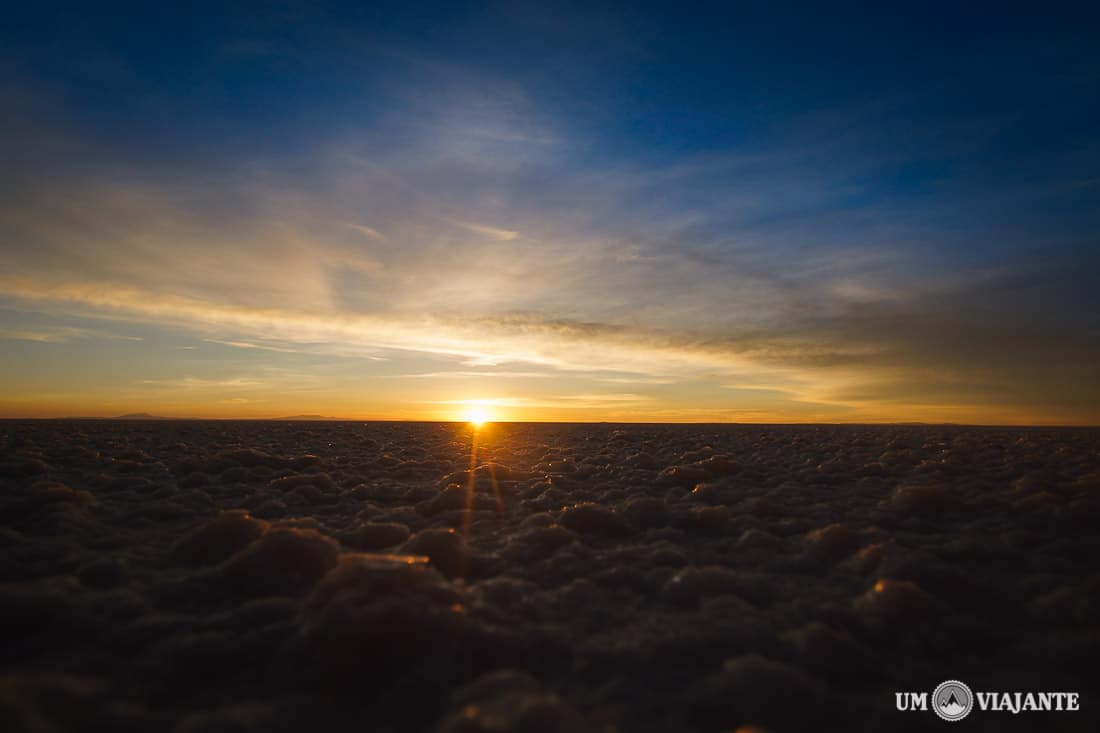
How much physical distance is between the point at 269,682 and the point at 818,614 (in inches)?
163

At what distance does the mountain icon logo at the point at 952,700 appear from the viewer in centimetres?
293

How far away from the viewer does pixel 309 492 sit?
883cm

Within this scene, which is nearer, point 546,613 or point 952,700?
point 952,700

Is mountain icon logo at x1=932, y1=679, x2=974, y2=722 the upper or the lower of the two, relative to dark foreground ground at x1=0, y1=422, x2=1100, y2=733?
lower

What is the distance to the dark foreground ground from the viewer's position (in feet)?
→ 9.33

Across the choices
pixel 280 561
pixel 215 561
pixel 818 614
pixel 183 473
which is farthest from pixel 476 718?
pixel 183 473

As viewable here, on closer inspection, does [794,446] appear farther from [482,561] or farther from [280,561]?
[280,561]

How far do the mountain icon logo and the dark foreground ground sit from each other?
7 centimetres

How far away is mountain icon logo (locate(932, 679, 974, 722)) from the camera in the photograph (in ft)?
9.60

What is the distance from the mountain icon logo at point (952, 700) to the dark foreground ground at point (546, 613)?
7cm

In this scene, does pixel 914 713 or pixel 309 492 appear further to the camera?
pixel 309 492

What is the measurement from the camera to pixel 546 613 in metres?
4.05

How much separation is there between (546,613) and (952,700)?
2.78m

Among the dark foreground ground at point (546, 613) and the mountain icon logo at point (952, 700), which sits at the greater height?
the dark foreground ground at point (546, 613)
